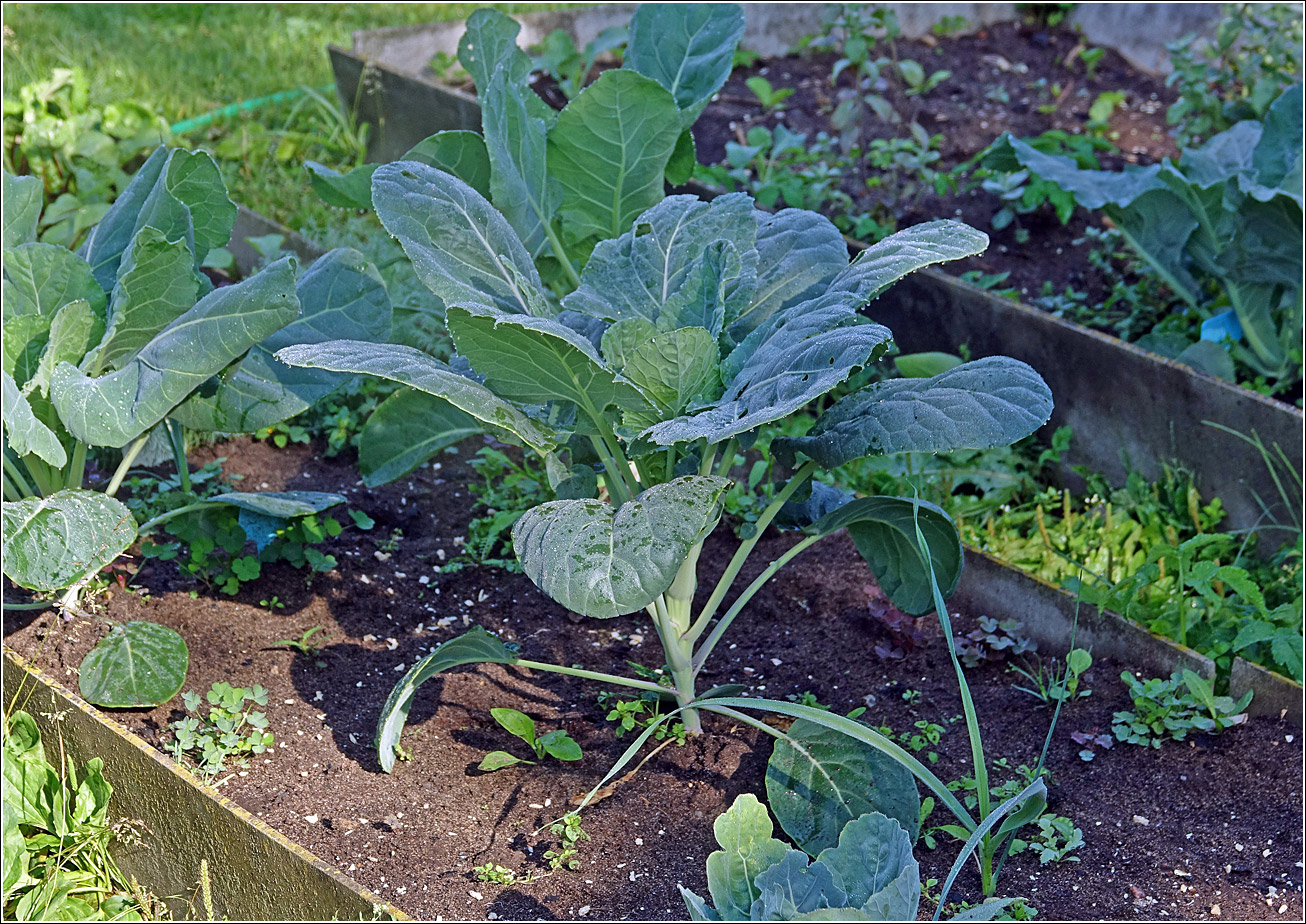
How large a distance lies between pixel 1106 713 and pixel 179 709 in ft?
5.51

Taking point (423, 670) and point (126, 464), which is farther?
point (126, 464)

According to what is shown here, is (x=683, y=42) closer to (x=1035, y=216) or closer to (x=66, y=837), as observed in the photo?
(x=1035, y=216)

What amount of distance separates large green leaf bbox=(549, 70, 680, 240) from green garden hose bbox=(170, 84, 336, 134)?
2.55 m

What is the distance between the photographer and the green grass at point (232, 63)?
4.34 meters

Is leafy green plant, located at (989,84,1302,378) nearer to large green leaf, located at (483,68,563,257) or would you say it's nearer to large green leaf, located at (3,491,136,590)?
large green leaf, located at (483,68,563,257)

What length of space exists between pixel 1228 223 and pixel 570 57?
243 centimetres

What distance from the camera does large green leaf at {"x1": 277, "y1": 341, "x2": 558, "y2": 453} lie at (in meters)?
1.76

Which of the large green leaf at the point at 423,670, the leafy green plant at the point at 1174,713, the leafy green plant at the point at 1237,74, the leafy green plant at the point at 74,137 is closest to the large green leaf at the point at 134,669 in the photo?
the large green leaf at the point at 423,670

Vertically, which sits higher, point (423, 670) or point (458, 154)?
point (458, 154)

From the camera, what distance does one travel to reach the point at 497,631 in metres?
2.46

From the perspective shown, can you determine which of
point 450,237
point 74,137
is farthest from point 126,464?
point 74,137

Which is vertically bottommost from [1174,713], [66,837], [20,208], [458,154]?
[66,837]

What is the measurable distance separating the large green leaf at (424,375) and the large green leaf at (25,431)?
56 cm

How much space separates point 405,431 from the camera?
7.39ft
